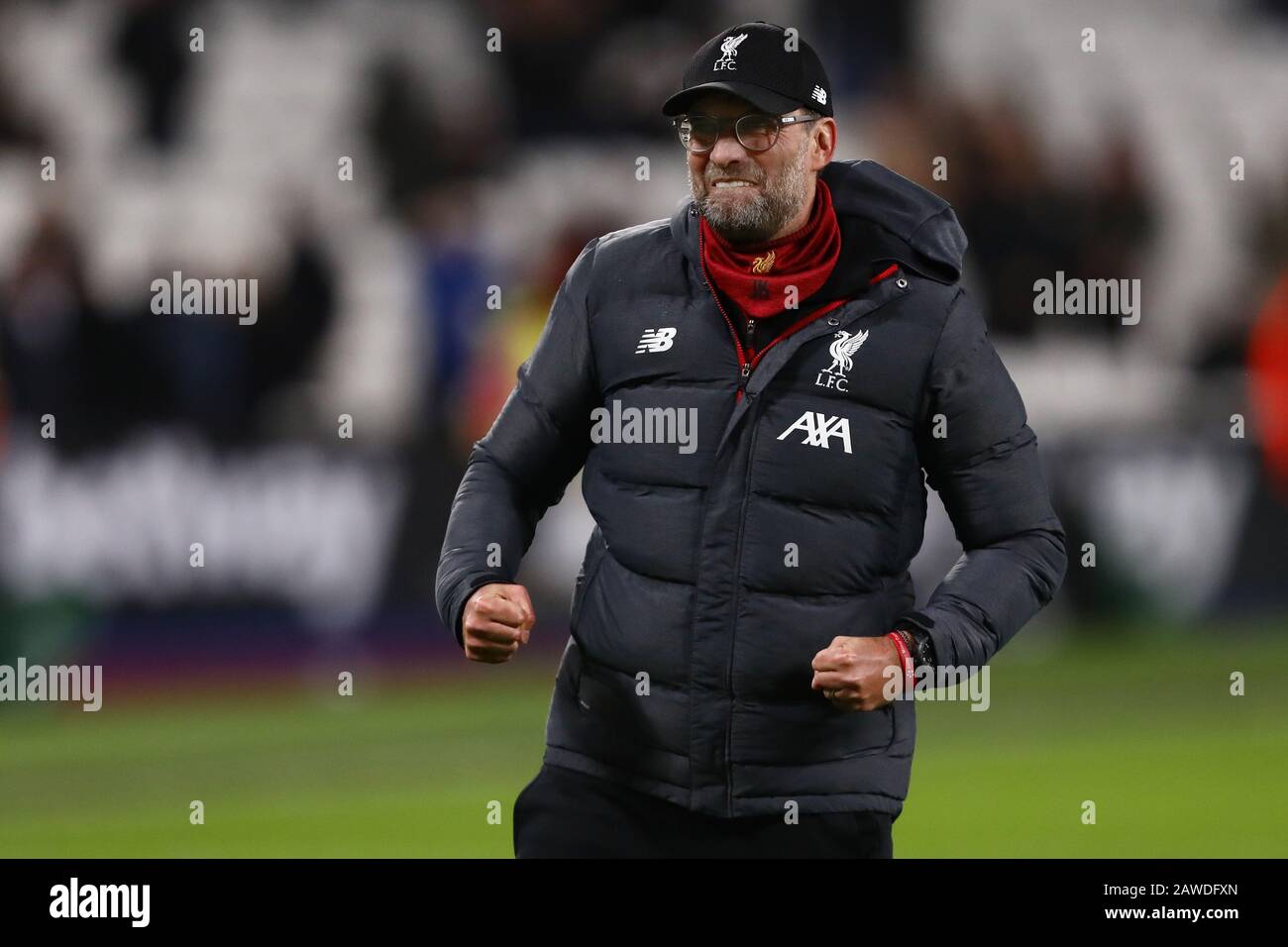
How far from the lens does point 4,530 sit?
992cm

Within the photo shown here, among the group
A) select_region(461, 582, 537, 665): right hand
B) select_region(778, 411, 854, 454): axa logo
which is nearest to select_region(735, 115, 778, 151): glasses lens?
select_region(778, 411, 854, 454): axa logo

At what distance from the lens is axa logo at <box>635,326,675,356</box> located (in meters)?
3.74

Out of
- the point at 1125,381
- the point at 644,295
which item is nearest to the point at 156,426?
the point at 1125,381

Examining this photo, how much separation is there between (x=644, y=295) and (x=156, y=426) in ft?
23.0

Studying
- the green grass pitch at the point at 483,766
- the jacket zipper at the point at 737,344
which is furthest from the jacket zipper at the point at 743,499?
the green grass pitch at the point at 483,766

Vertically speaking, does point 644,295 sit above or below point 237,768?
above

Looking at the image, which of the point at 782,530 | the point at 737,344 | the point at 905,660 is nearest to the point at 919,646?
the point at 905,660

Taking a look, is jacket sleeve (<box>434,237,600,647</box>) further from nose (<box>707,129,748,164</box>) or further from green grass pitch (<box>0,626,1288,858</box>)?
green grass pitch (<box>0,626,1288,858</box>)

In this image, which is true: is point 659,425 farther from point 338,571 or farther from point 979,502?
point 338,571

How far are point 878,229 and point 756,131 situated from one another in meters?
0.32

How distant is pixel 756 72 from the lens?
366cm

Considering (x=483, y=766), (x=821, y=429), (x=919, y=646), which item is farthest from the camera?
(x=483, y=766)

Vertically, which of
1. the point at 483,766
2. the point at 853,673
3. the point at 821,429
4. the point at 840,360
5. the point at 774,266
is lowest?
the point at 483,766

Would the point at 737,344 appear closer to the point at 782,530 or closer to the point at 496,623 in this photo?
the point at 782,530
